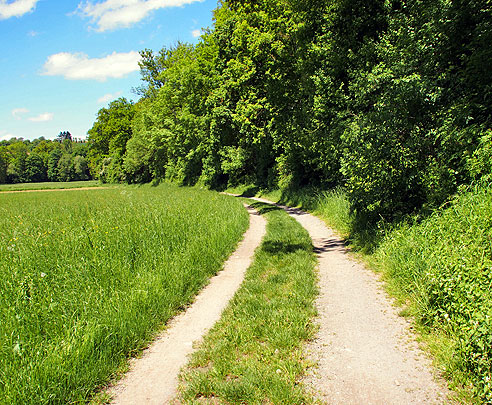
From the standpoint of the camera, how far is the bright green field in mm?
3420

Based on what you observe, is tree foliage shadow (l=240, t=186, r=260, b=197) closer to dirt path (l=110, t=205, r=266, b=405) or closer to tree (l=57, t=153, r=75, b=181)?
dirt path (l=110, t=205, r=266, b=405)

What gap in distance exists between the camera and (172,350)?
425cm

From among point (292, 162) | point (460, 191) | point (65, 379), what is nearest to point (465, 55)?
point (460, 191)

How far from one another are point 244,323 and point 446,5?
8379mm

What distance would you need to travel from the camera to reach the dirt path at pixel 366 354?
10.5 feet

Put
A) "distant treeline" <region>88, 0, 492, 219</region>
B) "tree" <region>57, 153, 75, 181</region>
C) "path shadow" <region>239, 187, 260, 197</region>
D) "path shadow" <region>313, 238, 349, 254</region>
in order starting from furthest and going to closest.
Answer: "tree" <region>57, 153, 75, 181</region> < "path shadow" <region>239, 187, 260, 197</region> < "path shadow" <region>313, 238, 349, 254</region> < "distant treeline" <region>88, 0, 492, 219</region>

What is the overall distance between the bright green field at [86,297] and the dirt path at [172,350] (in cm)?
23

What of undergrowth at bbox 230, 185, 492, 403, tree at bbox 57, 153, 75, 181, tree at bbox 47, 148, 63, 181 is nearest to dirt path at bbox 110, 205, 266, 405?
undergrowth at bbox 230, 185, 492, 403

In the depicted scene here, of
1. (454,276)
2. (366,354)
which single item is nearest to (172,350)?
(366,354)

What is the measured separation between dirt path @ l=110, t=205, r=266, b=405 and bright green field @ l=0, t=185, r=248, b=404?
23 cm

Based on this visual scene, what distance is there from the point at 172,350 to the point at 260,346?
1.16 m

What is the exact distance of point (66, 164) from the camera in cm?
11538

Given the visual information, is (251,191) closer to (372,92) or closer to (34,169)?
(372,92)

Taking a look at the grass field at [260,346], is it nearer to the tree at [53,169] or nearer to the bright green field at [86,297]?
the bright green field at [86,297]
